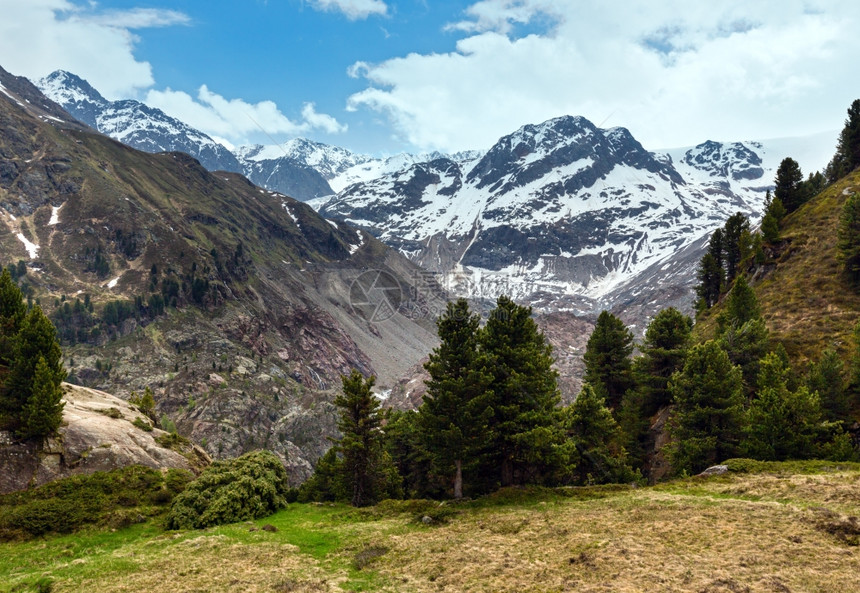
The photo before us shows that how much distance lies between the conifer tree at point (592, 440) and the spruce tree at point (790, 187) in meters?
74.5

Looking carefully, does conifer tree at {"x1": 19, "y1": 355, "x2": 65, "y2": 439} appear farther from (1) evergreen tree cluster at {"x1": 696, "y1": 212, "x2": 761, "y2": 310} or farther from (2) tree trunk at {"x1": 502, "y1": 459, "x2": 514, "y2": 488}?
(1) evergreen tree cluster at {"x1": 696, "y1": 212, "x2": 761, "y2": 310}

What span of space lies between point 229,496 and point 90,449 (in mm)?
16994

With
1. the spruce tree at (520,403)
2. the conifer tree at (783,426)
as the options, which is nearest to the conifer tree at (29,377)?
the spruce tree at (520,403)

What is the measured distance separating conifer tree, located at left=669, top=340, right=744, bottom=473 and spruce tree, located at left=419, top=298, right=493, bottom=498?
20537 mm

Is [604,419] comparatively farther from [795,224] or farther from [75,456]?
[795,224]

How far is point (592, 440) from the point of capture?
4491 cm

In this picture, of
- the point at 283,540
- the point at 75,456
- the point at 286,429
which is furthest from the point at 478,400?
the point at 286,429

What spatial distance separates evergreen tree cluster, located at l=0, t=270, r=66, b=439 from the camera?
128ft

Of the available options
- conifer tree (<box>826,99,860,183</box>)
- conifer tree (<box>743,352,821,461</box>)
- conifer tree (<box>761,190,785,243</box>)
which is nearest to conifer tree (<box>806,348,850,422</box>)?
conifer tree (<box>743,352,821,461</box>)

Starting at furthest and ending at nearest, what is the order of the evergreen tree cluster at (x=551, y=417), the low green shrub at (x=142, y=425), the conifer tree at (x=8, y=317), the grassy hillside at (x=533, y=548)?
the low green shrub at (x=142, y=425) < the conifer tree at (x=8, y=317) < the evergreen tree cluster at (x=551, y=417) < the grassy hillside at (x=533, y=548)

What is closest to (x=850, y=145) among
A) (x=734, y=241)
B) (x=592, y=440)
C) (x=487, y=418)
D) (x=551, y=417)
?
(x=734, y=241)

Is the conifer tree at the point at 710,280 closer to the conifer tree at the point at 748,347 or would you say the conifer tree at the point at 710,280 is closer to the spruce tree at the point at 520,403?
the conifer tree at the point at 748,347

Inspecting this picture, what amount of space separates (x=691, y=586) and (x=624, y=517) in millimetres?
9353

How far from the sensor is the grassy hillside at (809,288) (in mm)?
56856
